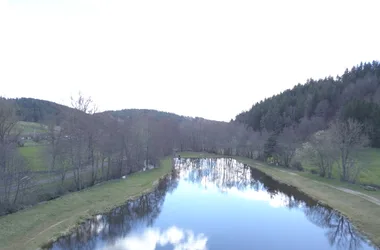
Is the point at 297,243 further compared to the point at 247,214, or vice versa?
the point at 247,214

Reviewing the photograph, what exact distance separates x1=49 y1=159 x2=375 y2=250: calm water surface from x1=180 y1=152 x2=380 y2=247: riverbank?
36.0 inches

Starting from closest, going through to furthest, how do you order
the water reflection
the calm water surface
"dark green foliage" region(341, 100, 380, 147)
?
the water reflection
the calm water surface
"dark green foliage" region(341, 100, 380, 147)

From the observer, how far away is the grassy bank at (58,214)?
61.5ft

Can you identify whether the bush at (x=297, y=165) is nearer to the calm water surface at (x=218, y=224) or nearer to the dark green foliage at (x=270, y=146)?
the dark green foliage at (x=270, y=146)

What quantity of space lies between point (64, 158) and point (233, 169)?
113 feet

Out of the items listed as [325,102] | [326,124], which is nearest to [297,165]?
[326,124]

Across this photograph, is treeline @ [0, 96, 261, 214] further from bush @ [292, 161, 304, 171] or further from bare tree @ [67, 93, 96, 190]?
bush @ [292, 161, 304, 171]

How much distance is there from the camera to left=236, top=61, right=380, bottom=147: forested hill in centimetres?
7869

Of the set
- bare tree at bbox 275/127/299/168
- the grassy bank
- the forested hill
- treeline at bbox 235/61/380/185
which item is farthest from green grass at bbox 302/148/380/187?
the grassy bank

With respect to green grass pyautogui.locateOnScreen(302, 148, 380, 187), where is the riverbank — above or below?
below

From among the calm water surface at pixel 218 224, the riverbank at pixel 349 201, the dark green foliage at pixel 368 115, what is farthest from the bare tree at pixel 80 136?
the dark green foliage at pixel 368 115

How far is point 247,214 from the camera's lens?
28.0 metres

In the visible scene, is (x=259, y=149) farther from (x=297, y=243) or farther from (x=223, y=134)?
(x=297, y=243)

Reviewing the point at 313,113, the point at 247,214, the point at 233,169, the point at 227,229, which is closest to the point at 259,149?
the point at 233,169
